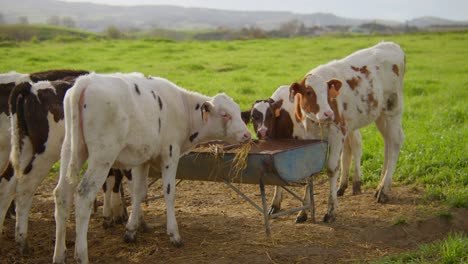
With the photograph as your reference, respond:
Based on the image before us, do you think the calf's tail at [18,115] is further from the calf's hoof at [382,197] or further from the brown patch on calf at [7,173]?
the calf's hoof at [382,197]

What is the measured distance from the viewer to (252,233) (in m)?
7.46

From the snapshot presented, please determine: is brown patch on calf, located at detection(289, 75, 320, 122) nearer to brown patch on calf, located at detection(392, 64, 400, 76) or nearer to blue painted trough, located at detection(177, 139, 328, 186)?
blue painted trough, located at detection(177, 139, 328, 186)

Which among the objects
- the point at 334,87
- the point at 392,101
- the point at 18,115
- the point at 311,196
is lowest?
the point at 311,196

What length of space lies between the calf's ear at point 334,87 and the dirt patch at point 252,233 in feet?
5.51

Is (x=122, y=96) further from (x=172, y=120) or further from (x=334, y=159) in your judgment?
(x=334, y=159)

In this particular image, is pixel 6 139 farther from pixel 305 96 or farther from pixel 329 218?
pixel 329 218

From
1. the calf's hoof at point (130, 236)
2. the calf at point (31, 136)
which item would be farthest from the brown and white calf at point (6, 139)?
the calf's hoof at point (130, 236)

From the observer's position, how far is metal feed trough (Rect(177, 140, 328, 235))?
22.5 ft

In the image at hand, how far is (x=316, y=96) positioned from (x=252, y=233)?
198 cm

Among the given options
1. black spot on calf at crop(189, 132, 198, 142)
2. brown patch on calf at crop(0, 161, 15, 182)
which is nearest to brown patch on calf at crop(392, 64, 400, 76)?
black spot on calf at crop(189, 132, 198, 142)

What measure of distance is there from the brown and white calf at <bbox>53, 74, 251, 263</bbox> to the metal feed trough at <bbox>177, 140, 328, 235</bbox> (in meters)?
0.27

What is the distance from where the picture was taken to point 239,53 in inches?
1093

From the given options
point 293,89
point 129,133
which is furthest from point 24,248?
point 293,89

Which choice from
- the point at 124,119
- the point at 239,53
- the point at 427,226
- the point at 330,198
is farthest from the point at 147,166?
the point at 239,53
